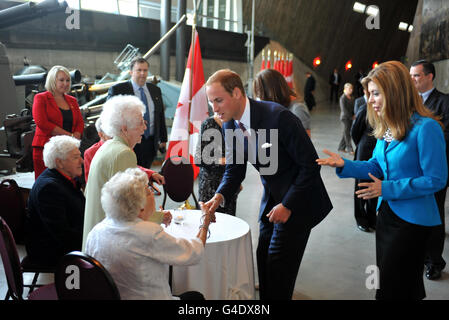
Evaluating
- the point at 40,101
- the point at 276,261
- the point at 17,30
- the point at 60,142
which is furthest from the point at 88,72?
the point at 276,261

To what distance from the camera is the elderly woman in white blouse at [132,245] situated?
180 centimetres

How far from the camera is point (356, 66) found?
27.8 metres

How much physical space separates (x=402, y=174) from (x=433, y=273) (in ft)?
6.65

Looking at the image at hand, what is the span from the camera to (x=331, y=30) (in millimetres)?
24312

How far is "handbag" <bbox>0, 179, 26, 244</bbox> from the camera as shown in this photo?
296cm

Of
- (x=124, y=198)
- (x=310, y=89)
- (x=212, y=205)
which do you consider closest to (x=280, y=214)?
(x=212, y=205)

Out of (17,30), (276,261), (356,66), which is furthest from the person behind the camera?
(356,66)

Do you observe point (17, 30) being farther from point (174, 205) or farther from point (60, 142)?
point (60, 142)

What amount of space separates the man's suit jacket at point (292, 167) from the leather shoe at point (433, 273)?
1.89 metres

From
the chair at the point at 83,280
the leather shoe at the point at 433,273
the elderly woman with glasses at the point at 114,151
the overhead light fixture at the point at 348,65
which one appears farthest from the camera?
the overhead light fixture at the point at 348,65

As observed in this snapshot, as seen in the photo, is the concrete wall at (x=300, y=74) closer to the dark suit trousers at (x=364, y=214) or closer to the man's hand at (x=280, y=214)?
the dark suit trousers at (x=364, y=214)

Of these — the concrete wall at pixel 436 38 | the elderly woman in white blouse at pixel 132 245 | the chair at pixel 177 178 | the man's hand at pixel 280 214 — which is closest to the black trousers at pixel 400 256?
the man's hand at pixel 280 214

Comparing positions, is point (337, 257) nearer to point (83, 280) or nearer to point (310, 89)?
point (83, 280)
